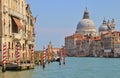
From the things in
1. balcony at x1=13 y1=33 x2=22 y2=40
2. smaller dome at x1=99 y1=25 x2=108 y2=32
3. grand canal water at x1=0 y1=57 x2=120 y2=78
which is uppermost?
smaller dome at x1=99 y1=25 x2=108 y2=32

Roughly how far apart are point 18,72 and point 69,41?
12714 cm

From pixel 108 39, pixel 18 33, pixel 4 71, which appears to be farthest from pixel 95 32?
pixel 4 71

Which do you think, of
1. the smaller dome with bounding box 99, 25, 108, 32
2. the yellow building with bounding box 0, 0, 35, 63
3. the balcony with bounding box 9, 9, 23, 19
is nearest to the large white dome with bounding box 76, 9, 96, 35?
the smaller dome with bounding box 99, 25, 108, 32

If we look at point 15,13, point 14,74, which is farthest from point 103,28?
point 14,74

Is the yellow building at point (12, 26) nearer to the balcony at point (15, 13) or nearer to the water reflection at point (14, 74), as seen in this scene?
the balcony at point (15, 13)

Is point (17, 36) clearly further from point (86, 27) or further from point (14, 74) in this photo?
point (86, 27)

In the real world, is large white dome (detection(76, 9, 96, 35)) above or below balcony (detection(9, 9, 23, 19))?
above

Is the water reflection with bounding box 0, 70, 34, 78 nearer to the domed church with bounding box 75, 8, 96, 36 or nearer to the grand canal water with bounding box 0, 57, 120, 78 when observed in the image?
the grand canal water with bounding box 0, 57, 120, 78

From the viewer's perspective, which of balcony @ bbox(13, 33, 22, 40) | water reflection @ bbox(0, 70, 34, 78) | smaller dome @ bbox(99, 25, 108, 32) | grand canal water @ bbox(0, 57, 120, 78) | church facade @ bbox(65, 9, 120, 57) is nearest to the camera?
water reflection @ bbox(0, 70, 34, 78)

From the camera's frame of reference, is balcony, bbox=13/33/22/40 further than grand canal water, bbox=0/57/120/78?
Yes

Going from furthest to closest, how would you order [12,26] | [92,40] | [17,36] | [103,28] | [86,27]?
1. [86,27]
2. [103,28]
3. [92,40]
4. [17,36]
5. [12,26]

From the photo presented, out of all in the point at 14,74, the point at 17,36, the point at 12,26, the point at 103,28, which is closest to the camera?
the point at 14,74

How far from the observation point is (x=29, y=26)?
45531 mm

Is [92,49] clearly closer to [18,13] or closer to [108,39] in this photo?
[108,39]
